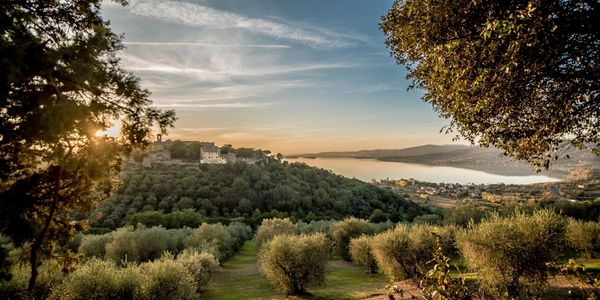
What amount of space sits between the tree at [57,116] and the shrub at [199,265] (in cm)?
2011

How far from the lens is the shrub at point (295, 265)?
1037 inches

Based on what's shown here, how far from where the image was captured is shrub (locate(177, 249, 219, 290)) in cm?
2562

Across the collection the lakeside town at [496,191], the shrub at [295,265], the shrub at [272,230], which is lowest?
Answer: the lakeside town at [496,191]

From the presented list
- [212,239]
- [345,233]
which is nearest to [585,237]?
[345,233]

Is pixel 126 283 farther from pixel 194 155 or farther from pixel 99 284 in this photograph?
pixel 194 155

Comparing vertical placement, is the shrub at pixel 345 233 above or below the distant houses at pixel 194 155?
below

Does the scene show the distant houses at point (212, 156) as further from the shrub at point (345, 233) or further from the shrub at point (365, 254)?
the shrub at point (365, 254)

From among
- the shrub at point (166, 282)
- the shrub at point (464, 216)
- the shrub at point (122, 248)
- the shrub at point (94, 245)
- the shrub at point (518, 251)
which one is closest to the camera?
the shrub at point (166, 282)

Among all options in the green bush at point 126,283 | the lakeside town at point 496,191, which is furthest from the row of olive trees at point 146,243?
the lakeside town at point 496,191

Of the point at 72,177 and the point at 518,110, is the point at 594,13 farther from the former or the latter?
the point at 72,177

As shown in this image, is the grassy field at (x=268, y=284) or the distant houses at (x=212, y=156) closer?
the grassy field at (x=268, y=284)

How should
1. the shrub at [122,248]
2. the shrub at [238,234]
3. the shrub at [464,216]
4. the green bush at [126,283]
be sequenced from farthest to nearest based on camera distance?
the shrub at [464,216] < the shrub at [238,234] < the shrub at [122,248] < the green bush at [126,283]

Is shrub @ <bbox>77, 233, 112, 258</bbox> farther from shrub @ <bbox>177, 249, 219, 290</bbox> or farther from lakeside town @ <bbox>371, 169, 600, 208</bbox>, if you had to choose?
lakeside town @ <bbox>371, 169, 600, 208</bbox>

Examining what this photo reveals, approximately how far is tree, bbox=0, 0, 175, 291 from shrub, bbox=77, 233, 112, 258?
114ft
